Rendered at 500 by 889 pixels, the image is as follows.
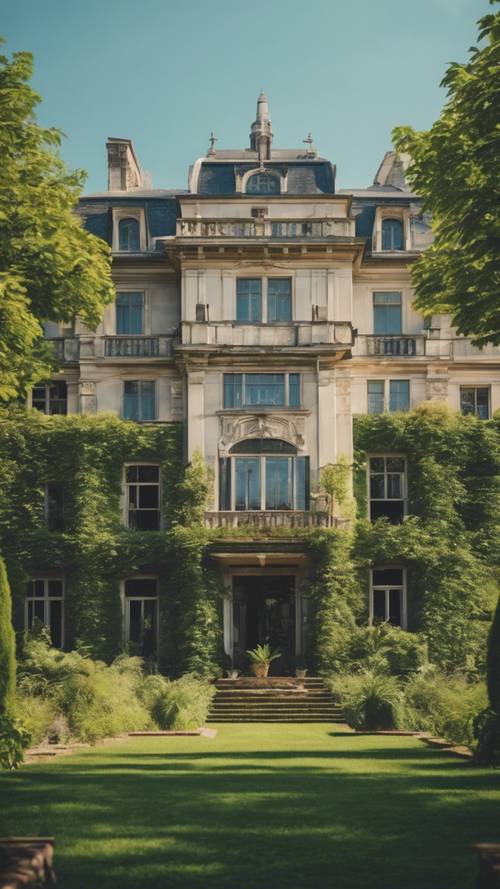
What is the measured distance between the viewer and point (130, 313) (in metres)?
39.8

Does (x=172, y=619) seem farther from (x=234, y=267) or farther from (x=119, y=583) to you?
(x=234, y=267)

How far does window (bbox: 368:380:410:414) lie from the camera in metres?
39.1

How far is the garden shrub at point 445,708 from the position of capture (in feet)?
70.7

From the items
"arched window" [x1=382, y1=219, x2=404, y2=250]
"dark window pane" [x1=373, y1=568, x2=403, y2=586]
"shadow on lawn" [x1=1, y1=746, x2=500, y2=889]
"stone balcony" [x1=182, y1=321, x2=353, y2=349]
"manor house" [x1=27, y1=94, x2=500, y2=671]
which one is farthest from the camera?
"arched window" [x1=382, y1=219, x2=404, y2=250]

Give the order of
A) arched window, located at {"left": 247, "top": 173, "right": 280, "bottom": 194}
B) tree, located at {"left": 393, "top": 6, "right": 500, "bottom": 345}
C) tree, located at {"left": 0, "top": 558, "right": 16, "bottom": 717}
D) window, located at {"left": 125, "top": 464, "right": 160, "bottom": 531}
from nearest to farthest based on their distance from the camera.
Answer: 1. tree, located at {"left": 0, "top": 558, "right": 16, "bottom": 717}
2. tree, located at {"left": 393, "top": 6, "right": 500, "bottom": 345}
3. window, located at {"left": 125, "top": 464, "right": 160, "bottom": 531}
4. arched window, located at {"left": 247, "top": 173, "right": 280, "bottom": 194}

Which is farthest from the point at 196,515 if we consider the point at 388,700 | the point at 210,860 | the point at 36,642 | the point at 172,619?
the point at 210,860

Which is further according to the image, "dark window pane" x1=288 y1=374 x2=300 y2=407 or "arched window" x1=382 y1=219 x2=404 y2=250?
"arched window" x1=382 y1=219 x2=404 y2=250

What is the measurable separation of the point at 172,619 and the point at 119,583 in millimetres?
2098

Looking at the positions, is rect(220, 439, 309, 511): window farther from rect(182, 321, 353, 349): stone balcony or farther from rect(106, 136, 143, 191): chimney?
rect(106, 136, 143, 191): chimney

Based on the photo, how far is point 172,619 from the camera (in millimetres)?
36625

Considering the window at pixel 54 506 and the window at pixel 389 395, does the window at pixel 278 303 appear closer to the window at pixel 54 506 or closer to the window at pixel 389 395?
the window at pixel 389 395

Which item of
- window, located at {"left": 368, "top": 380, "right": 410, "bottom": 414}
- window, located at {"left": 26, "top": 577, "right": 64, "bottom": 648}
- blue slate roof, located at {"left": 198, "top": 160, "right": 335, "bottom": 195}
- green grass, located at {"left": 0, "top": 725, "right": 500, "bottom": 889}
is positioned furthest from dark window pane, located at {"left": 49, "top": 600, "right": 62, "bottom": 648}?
green grass, located at {"left": 0, "top": 725, "right": 500, "bottom": 889}

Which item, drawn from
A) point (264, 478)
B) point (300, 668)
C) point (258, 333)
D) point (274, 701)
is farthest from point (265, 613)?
point (258, 333)

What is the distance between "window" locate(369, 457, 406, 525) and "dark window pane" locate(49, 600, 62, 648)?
35.0 feet
